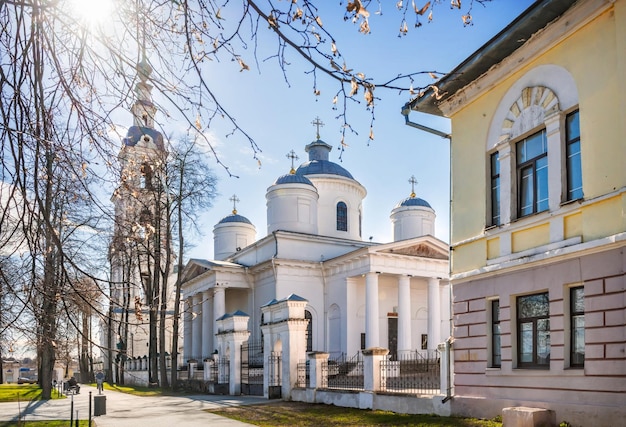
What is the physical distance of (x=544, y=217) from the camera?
11.3 m

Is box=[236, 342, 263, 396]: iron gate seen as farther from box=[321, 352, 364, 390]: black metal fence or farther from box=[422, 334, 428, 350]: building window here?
box=[422, 334, 428, 350]: building window

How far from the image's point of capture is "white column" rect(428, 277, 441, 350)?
107ft

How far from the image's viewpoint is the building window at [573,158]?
10875 millimetres

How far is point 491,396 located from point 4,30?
10495mm

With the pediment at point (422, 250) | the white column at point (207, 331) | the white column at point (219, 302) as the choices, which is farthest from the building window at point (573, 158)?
the white column at point (207, 331)

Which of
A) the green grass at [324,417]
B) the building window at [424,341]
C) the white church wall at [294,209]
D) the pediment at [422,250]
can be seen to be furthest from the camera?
the white church wall at [294,209]

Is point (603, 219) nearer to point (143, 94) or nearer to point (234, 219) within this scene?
point (143, 94)

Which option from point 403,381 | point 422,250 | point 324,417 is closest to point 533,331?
point 324,417

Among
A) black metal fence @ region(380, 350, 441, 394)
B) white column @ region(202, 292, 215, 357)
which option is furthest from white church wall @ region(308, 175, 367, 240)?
black metal fence @ region(380, 350, 441, 394)

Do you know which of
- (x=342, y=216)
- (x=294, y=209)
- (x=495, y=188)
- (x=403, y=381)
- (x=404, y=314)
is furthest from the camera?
(x=342, y=216)

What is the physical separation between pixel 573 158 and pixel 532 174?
1165 millimetres

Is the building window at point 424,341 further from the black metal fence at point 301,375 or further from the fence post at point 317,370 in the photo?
the fence post at point 317,370

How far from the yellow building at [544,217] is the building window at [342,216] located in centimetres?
2521

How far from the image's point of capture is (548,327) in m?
11.2
